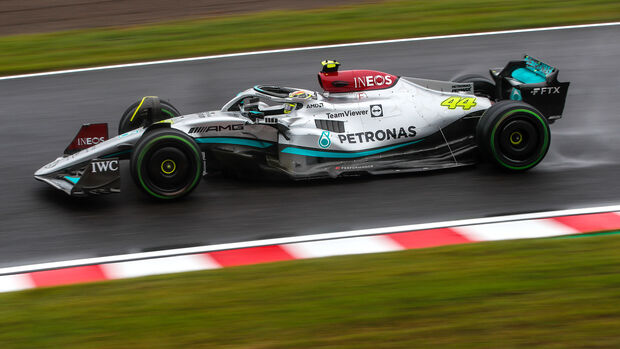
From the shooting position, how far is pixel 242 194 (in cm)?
782

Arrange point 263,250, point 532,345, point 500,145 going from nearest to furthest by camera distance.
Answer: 1. point 532,345
2. point 263,250
3. point 500,145

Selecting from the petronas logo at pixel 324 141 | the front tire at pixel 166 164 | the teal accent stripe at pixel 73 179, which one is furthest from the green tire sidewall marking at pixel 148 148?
the petronas logo at pixel 324 141

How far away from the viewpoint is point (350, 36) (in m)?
13.7

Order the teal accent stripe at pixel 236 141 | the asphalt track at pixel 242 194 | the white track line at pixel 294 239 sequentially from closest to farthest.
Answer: the white track line at pixel 294 239
the asphalt track at pixel 242 194
the teal accent stripe at pixel 236 141

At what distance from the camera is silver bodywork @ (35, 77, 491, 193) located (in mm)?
7734

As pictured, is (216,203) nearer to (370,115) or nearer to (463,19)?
(370,115)

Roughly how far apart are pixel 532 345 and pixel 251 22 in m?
10.9

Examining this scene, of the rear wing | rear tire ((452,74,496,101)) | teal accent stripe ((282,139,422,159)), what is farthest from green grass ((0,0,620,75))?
teal accent stripe ((282,139,422,159))

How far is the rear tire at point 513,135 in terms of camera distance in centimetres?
780

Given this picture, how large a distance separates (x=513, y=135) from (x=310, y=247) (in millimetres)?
2568

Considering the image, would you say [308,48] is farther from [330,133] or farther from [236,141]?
[236,141]

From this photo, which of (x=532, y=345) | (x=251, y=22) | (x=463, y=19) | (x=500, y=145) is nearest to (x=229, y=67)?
(x=251, y=22)

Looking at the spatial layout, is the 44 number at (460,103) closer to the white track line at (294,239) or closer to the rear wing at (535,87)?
the rear wing at (535,87)

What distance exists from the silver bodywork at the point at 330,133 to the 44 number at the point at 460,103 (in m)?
0.04
